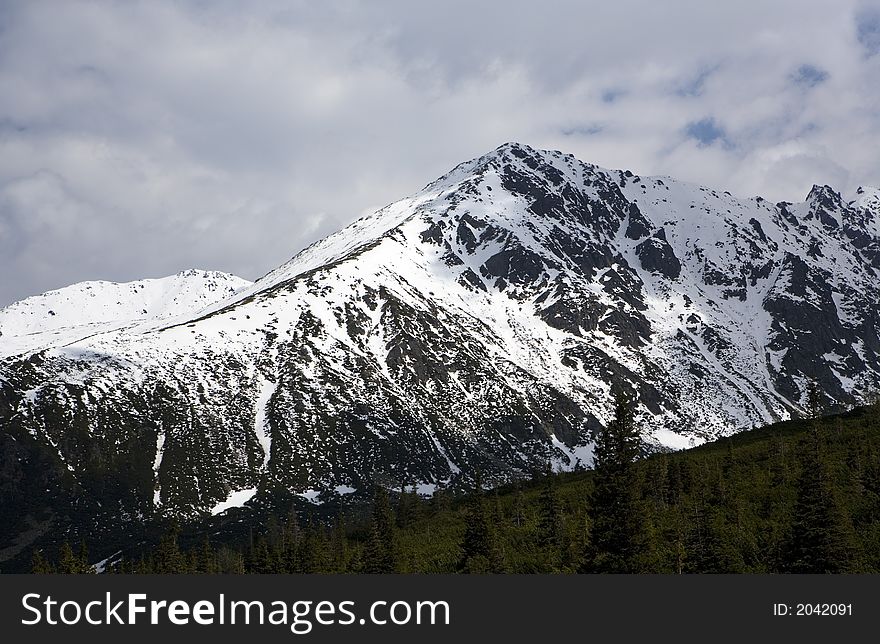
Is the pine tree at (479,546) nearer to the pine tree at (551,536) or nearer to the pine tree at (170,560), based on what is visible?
the pine tree at (551,536)

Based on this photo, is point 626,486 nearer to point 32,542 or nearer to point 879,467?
point 879,467

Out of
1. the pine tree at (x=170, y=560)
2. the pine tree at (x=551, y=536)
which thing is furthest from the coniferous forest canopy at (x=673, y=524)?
the pine tree at (x=170, y=560)

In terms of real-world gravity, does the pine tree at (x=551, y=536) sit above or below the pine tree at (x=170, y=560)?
above

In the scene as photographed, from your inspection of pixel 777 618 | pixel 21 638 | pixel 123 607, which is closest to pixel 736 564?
pixel 777 618

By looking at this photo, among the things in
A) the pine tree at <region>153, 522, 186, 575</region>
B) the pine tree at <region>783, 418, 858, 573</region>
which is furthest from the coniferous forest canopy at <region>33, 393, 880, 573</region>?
the pine tree at <region>153, 522, 186, 575</region>

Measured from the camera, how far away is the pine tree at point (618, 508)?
127 ft

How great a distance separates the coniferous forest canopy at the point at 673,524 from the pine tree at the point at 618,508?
0.06 metres

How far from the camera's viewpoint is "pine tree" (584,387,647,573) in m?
38.8

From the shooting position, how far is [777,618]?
78.9 ft

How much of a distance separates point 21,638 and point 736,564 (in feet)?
106

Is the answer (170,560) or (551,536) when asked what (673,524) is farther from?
(170,560)

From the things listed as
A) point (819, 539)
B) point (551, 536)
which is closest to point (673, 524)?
point (551, 536)

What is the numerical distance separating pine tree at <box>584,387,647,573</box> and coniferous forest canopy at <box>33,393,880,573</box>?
6 centimetres

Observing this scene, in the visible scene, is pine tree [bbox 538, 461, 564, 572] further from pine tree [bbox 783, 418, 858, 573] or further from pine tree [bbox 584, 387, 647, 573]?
pine tree [bbox 783, 418, 858, 573]
